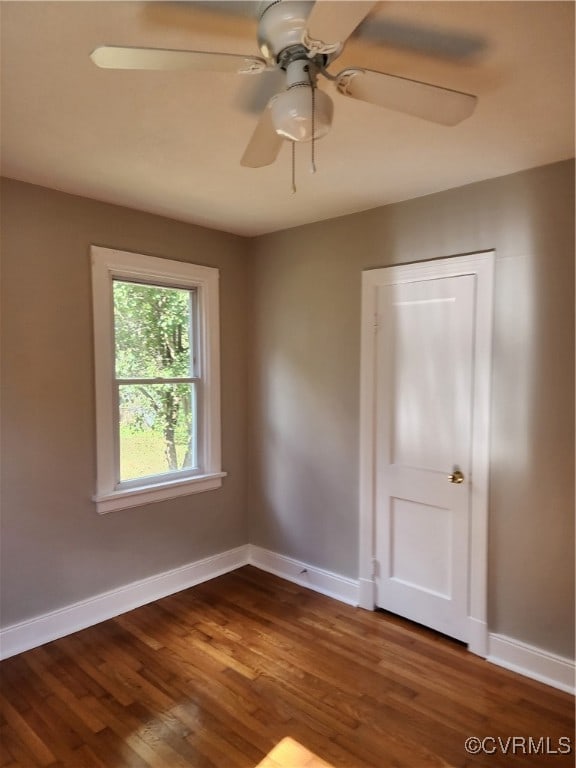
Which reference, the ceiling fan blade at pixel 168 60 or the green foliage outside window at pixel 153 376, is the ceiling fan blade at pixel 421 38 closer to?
the ceiling fan blade at pixel 168 60

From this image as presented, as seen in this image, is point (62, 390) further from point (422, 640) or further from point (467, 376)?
point (422, 640)

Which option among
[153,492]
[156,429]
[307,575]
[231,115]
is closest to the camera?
[231,115]

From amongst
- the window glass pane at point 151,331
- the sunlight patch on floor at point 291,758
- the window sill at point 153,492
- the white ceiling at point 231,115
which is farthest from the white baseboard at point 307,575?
the white ceiling at point 231,115

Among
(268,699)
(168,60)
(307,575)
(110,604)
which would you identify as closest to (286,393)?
(307,575)

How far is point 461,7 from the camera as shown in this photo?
1.26 m

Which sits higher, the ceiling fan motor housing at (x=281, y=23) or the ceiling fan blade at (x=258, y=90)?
the ceiling fan blade at (x=258, y=90)

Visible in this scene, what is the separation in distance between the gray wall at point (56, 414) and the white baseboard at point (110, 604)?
6 cm

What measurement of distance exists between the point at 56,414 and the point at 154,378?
659mm

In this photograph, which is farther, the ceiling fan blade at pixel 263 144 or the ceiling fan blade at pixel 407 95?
the ceiling fan blade at pixel 263 144

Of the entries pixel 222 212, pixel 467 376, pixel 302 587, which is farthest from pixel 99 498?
pixel 467 376

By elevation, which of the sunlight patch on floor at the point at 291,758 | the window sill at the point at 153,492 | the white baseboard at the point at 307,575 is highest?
the window sill at the point at 153,492

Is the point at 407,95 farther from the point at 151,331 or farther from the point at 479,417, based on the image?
the point at 151,331

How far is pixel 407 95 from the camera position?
1.33 meters

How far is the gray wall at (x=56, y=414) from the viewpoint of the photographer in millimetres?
2506
